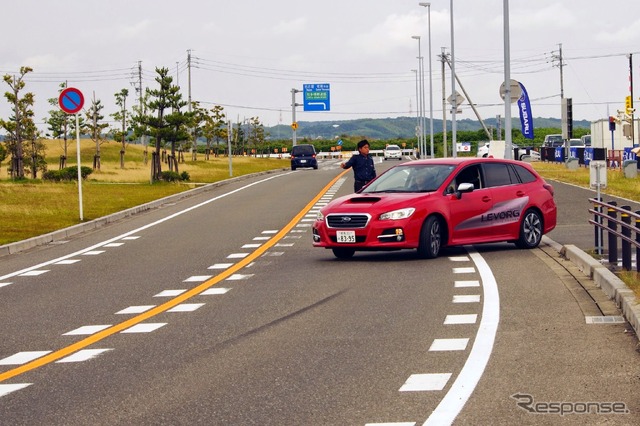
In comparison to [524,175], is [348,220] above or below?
below

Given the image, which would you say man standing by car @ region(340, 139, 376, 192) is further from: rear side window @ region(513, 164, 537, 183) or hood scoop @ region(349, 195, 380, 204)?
hood scoop @ region(349, 195, 380, 204)

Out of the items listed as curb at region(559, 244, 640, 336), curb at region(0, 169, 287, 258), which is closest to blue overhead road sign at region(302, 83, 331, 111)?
curb at region(0, 169, 287, 258)

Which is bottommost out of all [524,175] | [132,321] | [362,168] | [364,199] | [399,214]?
[132,321]

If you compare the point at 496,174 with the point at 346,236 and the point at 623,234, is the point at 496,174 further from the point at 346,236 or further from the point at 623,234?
the point at 623,234

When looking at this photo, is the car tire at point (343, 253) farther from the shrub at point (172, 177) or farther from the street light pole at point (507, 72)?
the shrub at point (172, 177)

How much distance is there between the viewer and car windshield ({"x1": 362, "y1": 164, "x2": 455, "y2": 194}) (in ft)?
62.4

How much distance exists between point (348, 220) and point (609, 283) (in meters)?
5.93

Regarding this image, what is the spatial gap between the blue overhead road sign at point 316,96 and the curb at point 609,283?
3476 inches

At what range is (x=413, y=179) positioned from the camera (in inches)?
763

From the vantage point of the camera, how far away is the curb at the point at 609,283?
10.8m

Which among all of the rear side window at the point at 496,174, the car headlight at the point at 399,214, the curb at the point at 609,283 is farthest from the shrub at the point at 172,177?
the curb at the point at 609,283

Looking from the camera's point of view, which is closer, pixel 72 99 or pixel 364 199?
pixel 364 199

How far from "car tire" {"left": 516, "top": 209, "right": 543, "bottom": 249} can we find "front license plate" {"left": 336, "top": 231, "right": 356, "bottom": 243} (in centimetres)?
321

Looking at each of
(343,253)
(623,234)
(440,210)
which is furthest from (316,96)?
(623,234)
